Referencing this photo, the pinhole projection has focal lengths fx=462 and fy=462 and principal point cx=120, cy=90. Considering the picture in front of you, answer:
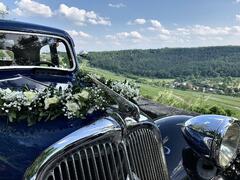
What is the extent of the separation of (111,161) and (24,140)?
0.60 metres

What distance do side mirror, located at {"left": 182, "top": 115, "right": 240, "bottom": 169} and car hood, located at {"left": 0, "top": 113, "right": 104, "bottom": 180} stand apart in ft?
4.05

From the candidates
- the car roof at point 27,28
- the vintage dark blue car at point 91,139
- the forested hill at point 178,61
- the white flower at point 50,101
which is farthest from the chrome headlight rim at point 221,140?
the forested hill at point 178,61

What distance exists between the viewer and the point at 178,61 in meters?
15.2

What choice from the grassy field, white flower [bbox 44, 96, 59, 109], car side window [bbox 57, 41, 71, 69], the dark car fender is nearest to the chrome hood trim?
white flower [bbox 44, 96, 59, 109]

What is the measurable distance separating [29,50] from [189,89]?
6376 millimetres

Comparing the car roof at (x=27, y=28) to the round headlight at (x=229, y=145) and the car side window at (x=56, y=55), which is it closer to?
the car side window at (x=56, y=55)

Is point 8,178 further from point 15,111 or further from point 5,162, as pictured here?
point 15,111

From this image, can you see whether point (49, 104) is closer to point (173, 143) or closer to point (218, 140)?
point (218, 140)

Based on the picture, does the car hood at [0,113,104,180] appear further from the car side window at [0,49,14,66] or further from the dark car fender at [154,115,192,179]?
the car side window at [0,49,14,66]

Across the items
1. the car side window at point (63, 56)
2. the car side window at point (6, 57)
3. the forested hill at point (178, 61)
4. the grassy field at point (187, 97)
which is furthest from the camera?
the forested hill at point (178, 61)

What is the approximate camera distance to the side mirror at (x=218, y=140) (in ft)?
12.9

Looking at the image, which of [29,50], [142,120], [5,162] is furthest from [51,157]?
[29,50]

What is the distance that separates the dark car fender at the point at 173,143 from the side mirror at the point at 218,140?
1.03ft

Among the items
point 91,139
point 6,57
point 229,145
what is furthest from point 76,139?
point 6,57
